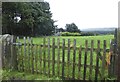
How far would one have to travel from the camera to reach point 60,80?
543cm

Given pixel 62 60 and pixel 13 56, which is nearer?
pixel 62 60

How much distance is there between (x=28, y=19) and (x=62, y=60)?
52.4ft

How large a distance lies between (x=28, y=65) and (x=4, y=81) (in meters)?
1.00

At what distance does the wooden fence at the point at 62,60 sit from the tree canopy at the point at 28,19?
13037mm

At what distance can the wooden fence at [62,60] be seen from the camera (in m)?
5.19

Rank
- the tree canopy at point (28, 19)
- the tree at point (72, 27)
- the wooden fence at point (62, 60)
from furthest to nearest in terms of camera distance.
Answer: the tree canopy at point (28, 19), the tree at point (72, 27), the wooden fence at point (62, 60)

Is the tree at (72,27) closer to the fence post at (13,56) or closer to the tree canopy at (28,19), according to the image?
the tree canopy at (28,19)

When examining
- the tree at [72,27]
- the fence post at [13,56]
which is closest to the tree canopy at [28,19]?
the tree at [72,27]

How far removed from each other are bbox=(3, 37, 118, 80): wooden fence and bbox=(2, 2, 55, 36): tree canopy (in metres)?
13.0

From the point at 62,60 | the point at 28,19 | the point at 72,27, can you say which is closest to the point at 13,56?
the point at 62,60

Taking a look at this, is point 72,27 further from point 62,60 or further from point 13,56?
point 62,60

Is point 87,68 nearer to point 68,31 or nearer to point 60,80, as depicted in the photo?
point 60,80

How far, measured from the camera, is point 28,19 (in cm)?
2119

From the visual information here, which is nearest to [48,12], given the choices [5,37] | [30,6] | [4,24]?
[30,6]
